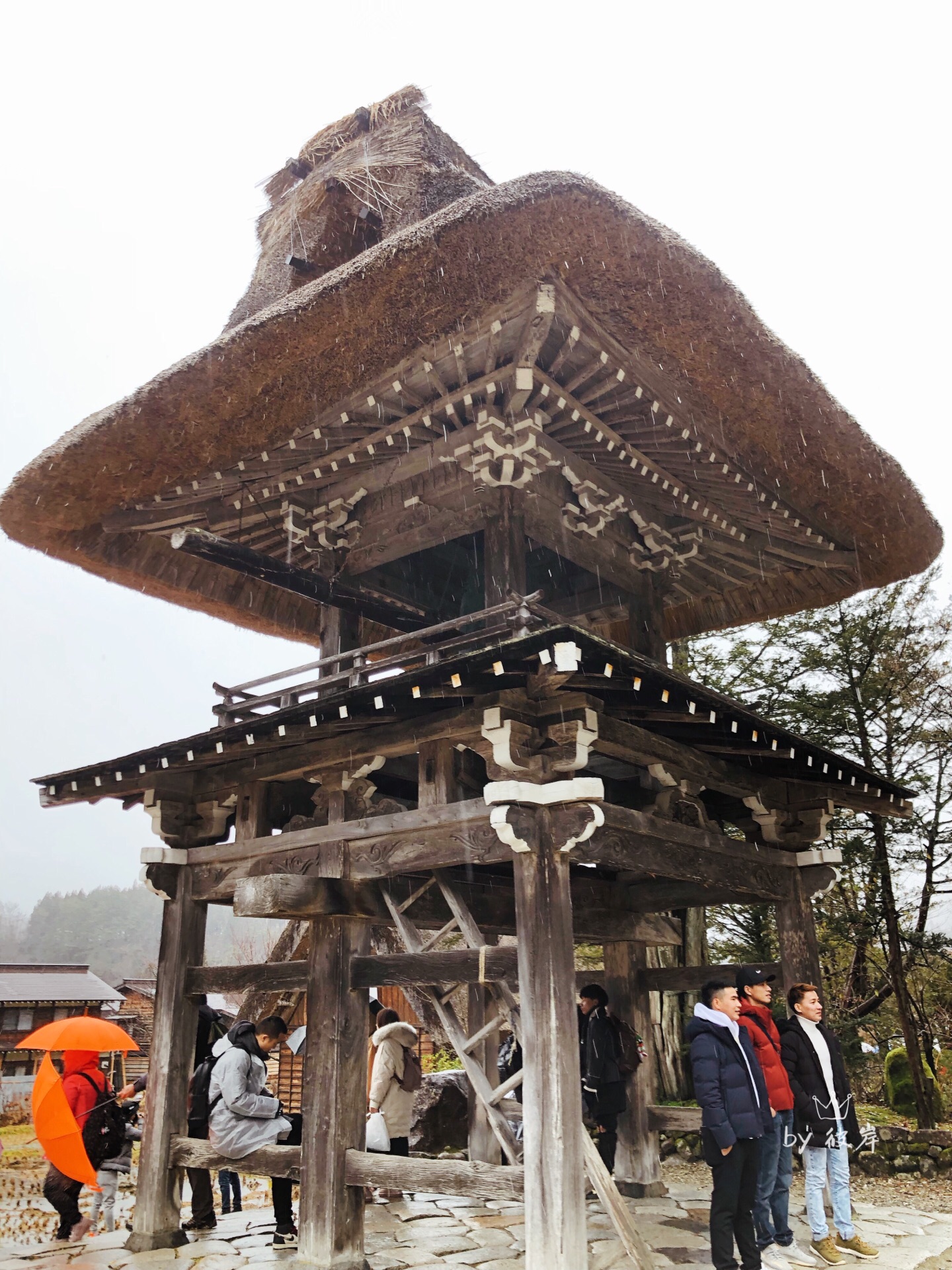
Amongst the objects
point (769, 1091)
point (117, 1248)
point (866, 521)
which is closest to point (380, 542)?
point (866, 521)

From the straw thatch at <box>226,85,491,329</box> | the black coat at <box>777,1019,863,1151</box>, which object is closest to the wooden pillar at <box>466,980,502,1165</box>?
the black coat at <box>777,1019,863,1151</box>

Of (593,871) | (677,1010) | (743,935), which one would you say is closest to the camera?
(593,871)

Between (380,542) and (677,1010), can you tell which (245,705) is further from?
(677,1010)

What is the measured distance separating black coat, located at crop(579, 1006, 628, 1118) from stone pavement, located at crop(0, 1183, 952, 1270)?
801 mm

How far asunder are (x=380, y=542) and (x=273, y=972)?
317cm

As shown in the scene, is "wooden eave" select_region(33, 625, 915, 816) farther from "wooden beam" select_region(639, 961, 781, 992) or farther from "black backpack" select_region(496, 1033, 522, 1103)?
"black backpack" select_region(496, 1033, 522, 1103)

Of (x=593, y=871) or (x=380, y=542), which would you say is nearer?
(x=380, y=542)

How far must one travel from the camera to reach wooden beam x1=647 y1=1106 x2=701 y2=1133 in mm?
6655

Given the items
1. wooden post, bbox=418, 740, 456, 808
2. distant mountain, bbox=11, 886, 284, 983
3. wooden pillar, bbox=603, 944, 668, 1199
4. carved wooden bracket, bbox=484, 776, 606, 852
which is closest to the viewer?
carved wooden bracket, bbox=484, 776, 606, 852

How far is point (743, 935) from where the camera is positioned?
39.7 feet

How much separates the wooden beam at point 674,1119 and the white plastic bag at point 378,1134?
84.2 inches

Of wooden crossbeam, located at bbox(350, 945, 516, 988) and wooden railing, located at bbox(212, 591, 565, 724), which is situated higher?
wooden railing, located at bbox(212, 591, 565, 724)

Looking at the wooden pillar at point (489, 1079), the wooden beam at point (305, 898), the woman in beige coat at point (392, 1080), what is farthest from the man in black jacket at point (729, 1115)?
the wooden pillar at point (489, 1079)

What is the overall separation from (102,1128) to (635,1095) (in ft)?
13.5
